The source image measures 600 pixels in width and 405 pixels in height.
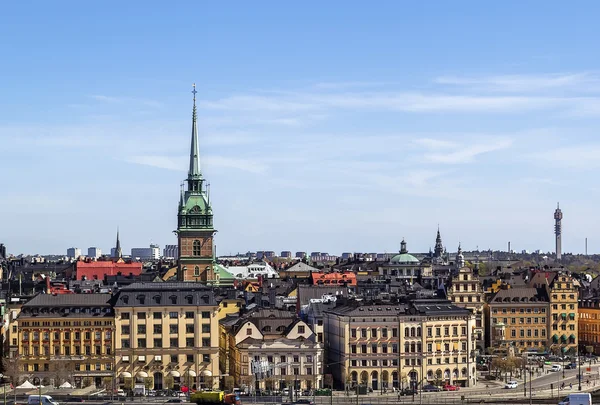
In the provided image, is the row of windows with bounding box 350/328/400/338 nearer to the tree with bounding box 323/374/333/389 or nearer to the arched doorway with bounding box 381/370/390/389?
the arched doorway with bounding box 381/370/390/389

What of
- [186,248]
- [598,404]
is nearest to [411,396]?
[598,404]

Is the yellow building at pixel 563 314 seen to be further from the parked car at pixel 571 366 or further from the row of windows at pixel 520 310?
the parked car at pixel 571 366

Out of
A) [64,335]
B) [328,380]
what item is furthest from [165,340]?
[328,380]

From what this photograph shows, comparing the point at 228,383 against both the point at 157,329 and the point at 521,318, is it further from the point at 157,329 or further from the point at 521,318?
the point at 521,318

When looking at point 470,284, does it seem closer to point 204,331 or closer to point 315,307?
point 315,307

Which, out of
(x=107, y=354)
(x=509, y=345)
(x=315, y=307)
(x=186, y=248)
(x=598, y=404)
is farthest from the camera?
Result: (x=186, y=248)

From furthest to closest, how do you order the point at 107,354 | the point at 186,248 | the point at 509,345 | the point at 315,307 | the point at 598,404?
the point at 186,248 → the point at 509,345 → the point at 315,307 → the point at 107,354 → the point at 598,404
